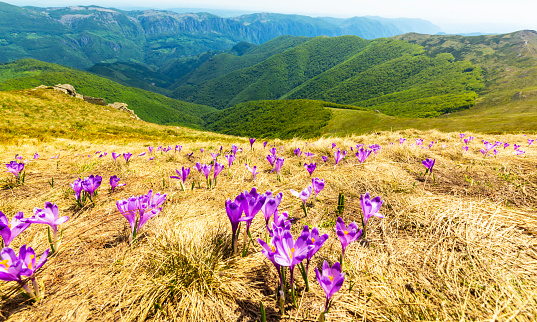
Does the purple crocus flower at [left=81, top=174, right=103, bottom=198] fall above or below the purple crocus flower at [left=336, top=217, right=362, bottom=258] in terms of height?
above

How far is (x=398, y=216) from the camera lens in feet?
7.46

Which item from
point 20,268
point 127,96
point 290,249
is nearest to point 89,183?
point 20,268

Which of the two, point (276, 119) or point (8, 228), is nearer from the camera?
point (8, 228)

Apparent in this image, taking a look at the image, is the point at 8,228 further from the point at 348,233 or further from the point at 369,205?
the point at 369,205

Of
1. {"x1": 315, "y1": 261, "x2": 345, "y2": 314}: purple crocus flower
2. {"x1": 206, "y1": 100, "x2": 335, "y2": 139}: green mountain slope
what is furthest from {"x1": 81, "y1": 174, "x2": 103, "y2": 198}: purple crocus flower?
{"x1": 206, "y1": 100, "x2": 335, "y2": 139}: green mountain slope

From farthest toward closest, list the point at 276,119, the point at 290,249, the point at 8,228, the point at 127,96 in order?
the point at 127,96, the point at 276,119, the point at 8,228, the point at 290,249

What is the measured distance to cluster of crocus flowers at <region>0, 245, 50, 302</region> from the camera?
4.09 ft

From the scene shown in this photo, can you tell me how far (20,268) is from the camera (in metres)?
1.26

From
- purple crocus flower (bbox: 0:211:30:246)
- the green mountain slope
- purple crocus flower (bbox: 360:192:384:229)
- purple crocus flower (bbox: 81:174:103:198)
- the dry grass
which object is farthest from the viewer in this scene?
the green mountain slope

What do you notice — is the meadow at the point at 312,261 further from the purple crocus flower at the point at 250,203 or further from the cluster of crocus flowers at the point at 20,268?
the purple crocus flower at the point at 250,203

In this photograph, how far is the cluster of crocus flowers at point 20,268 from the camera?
1.25 m

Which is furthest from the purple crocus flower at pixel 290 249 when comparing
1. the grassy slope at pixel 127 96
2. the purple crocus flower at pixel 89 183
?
the grassy slope at pixel 127 96

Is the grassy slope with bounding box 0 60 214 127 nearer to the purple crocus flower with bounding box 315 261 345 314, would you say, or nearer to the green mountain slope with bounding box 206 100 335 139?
the green mountain slope with bounding box 206 100 335 139

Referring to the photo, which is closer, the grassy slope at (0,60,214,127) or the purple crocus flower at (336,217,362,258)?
the purple crocus flower at (336,217,362,258)
